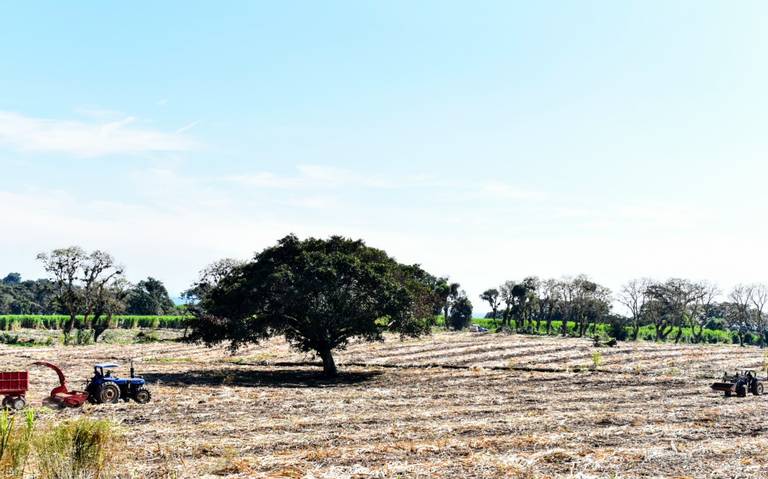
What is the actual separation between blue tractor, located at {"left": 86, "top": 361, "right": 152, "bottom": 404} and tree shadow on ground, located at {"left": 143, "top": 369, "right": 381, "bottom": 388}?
6.92 metres

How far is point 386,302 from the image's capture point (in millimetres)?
37125

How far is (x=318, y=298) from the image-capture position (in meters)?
36.2

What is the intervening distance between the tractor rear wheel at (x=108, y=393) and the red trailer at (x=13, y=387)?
254 centimetres

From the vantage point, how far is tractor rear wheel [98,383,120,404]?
2473 centimetres

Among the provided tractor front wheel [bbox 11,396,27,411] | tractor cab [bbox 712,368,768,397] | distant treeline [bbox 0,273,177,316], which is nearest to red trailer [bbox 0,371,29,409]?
tractor front wheel [bbox 11,396,27,411]

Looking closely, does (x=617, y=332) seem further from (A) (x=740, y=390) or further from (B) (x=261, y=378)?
(B) (x=261, y=378)

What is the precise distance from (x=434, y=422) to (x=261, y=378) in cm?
1811

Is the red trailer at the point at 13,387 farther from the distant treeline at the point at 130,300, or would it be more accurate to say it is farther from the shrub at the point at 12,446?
the distant treeline at the point at 130,300

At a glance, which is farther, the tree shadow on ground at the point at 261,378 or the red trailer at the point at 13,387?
the tree shadow on ground at the point at 261,378

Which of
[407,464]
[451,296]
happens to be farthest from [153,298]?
[407,464]

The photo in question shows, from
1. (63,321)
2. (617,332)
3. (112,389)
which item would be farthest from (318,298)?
(63,321)

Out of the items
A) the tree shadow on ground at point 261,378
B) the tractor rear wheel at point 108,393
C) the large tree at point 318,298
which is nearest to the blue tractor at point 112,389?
the tractor rear wheel at point 108,393

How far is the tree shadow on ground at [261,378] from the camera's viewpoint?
1342 inches

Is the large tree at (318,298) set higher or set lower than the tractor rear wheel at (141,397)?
higher
